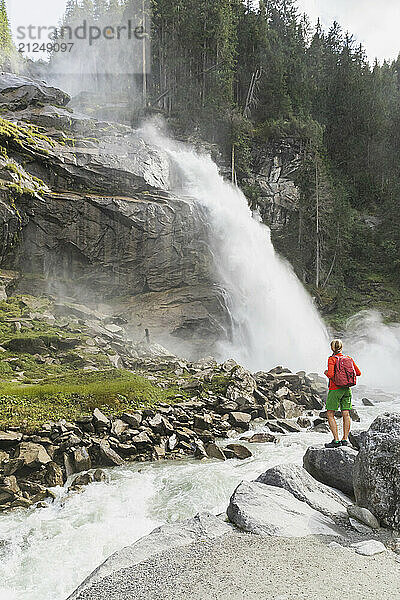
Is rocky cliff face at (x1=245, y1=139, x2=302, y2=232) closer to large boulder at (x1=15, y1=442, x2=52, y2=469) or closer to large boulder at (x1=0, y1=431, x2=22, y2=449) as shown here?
large boulder at (x1=0, y1=431, x2=22, y2=449)

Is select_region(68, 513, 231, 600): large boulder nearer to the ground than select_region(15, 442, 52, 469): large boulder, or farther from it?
farther from it

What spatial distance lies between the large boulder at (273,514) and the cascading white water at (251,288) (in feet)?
66.4

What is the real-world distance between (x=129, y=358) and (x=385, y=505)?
1536cm

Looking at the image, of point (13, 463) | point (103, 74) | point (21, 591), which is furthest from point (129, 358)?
point (103, 74)

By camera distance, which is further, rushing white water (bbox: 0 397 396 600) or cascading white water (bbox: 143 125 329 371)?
cascading white water (bbox: 143 125 329 371)

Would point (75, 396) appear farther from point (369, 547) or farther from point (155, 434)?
point (369, 547)

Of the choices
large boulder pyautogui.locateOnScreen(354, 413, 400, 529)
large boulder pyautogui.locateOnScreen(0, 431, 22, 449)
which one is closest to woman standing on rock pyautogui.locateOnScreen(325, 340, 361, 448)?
large boulder pyautogui.locateOnScreen(354, 413, 400, 529)

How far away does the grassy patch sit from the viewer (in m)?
11.5

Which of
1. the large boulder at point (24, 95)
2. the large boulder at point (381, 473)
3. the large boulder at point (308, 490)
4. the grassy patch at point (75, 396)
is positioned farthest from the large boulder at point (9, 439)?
the large boulder at point (24, 95)

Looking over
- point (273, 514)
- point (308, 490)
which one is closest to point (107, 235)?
point (308, 490)

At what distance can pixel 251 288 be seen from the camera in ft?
99.9

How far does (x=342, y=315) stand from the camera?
1490 inches

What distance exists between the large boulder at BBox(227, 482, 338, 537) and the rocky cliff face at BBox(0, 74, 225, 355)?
2074 cm

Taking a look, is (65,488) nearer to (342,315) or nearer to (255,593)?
(255,593)
